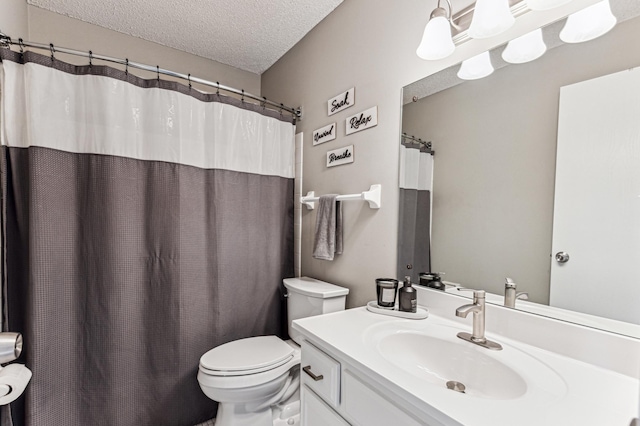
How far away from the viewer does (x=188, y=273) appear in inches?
63.2

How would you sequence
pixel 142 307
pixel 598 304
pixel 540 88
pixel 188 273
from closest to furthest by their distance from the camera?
pixel 598 304, pixel 540 88, pixel 142 307, pixel 188 273

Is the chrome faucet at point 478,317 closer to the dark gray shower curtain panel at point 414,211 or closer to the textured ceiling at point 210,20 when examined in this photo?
the dark gray shower curtain panel at point 414,211

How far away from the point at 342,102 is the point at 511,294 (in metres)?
1.23

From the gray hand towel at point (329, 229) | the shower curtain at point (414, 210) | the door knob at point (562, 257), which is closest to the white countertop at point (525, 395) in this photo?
the door knob at point (562, 257)

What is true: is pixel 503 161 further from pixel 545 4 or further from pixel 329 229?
pixel 329 229

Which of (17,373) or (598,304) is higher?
(598,304)

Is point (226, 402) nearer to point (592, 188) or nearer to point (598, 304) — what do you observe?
point (598, 304)

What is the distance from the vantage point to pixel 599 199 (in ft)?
2.64

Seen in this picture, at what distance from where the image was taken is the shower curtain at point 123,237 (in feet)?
4.15

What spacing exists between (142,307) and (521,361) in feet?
5.35

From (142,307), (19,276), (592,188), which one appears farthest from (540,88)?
(19,276)

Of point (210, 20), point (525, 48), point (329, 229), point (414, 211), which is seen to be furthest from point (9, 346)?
point (210, 20)

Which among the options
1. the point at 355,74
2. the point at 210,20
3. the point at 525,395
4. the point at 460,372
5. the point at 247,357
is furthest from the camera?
the point at 210,20

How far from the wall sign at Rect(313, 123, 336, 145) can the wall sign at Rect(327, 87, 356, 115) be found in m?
0.09
